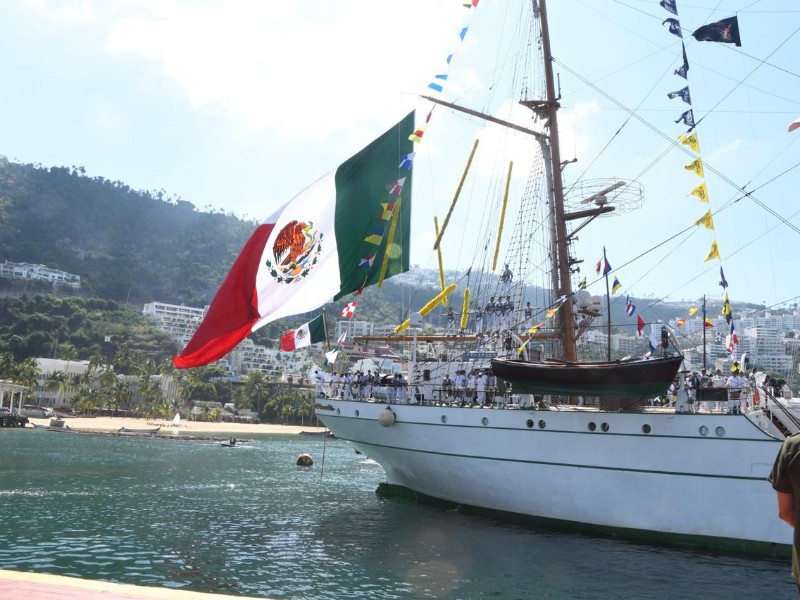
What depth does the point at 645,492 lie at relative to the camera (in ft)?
48.4

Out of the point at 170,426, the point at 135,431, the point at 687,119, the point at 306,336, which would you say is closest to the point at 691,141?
the point at 687,119

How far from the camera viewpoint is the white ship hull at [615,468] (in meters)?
13.8

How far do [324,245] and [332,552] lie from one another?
7.46 meters

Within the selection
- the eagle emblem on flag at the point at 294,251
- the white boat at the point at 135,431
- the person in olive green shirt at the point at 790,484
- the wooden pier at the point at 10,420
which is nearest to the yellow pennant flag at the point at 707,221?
the eagle emblem on flag at the point at 294,251

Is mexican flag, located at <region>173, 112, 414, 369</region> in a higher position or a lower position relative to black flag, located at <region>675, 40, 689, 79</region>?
lower

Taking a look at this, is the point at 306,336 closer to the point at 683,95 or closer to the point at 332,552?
the point at 332,552

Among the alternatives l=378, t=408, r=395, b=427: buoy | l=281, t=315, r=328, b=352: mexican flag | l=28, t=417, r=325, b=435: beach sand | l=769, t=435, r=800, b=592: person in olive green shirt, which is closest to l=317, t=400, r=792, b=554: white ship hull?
l=378, t=408, r=395, b=427: buoy

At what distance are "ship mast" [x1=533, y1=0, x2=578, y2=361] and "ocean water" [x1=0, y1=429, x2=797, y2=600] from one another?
5882 mm

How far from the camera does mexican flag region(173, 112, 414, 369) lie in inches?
613

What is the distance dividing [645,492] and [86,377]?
93.4 meters

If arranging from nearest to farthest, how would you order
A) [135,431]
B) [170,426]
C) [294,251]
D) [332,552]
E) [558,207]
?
[332,552]
[294,251]
[558,207]
[135,431]
[170,426]

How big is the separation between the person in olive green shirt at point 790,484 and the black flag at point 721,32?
12.1 meters

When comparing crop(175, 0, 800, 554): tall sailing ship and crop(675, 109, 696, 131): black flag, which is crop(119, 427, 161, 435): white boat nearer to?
crop(175, 0, 800, 554): tall sailing ship

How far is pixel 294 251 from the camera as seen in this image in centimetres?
1667
